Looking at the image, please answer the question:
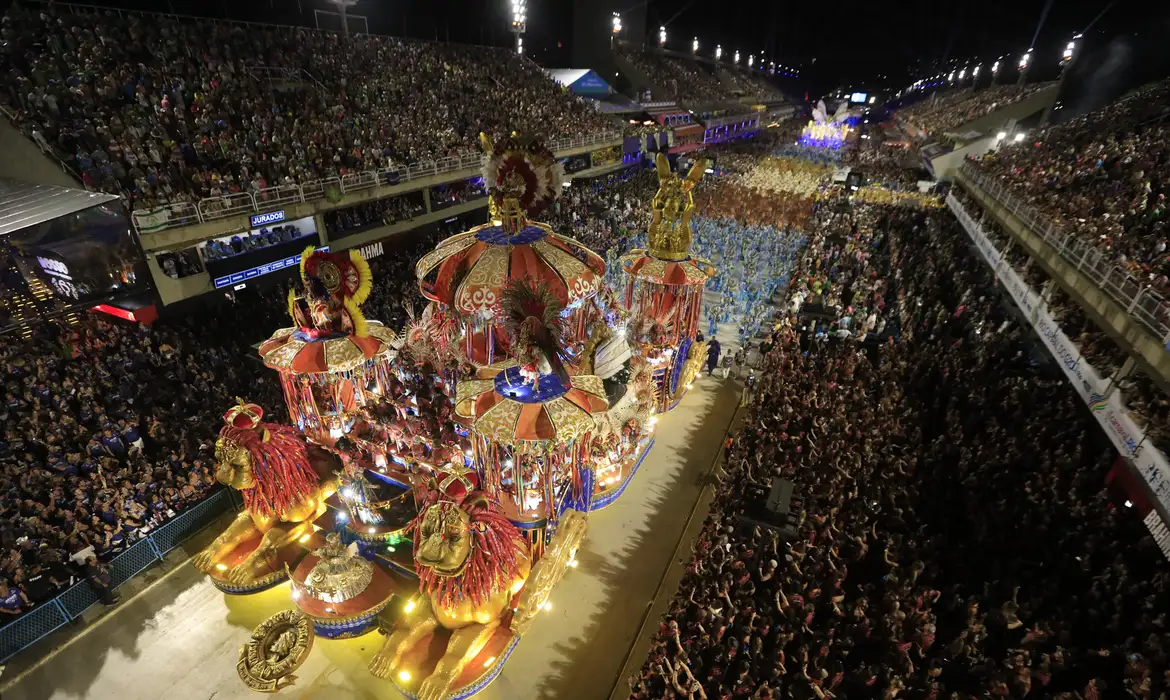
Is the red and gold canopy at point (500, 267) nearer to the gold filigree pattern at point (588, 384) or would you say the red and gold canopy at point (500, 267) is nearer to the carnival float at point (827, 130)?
the gold filigree pattern at point (588, 384)

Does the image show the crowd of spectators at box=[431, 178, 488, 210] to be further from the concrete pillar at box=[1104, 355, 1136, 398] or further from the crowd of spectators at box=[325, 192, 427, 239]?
the concrete pillar at box=[1104, 355, 1136, 398]

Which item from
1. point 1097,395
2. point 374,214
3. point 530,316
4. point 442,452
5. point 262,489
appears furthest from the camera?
point 374,214

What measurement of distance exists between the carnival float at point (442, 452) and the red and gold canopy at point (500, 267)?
3 cm

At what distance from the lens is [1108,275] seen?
915cm

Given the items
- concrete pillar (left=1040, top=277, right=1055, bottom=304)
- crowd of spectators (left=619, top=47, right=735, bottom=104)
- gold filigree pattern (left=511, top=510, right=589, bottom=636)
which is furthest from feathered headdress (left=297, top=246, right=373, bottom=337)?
crowd of spectators (left=619, top=47, right=735, bottom=104)

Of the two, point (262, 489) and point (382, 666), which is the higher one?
point (262, 489)

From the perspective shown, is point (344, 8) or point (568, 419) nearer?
point (568, 419)

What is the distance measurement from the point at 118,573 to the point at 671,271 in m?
10.9

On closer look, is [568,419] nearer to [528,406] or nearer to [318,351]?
[528,406]

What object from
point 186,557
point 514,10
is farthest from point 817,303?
point 514,10

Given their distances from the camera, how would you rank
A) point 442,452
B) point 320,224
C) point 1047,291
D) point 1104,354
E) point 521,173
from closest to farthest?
point 442,452 → point 521,173 → point 1104,354 → point 1047,291 → point 320,224

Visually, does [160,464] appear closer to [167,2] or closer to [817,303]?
[817,303]

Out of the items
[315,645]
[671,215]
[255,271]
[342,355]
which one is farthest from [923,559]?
[255,271]

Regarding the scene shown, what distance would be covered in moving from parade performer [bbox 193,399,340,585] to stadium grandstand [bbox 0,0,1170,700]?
0.06m
